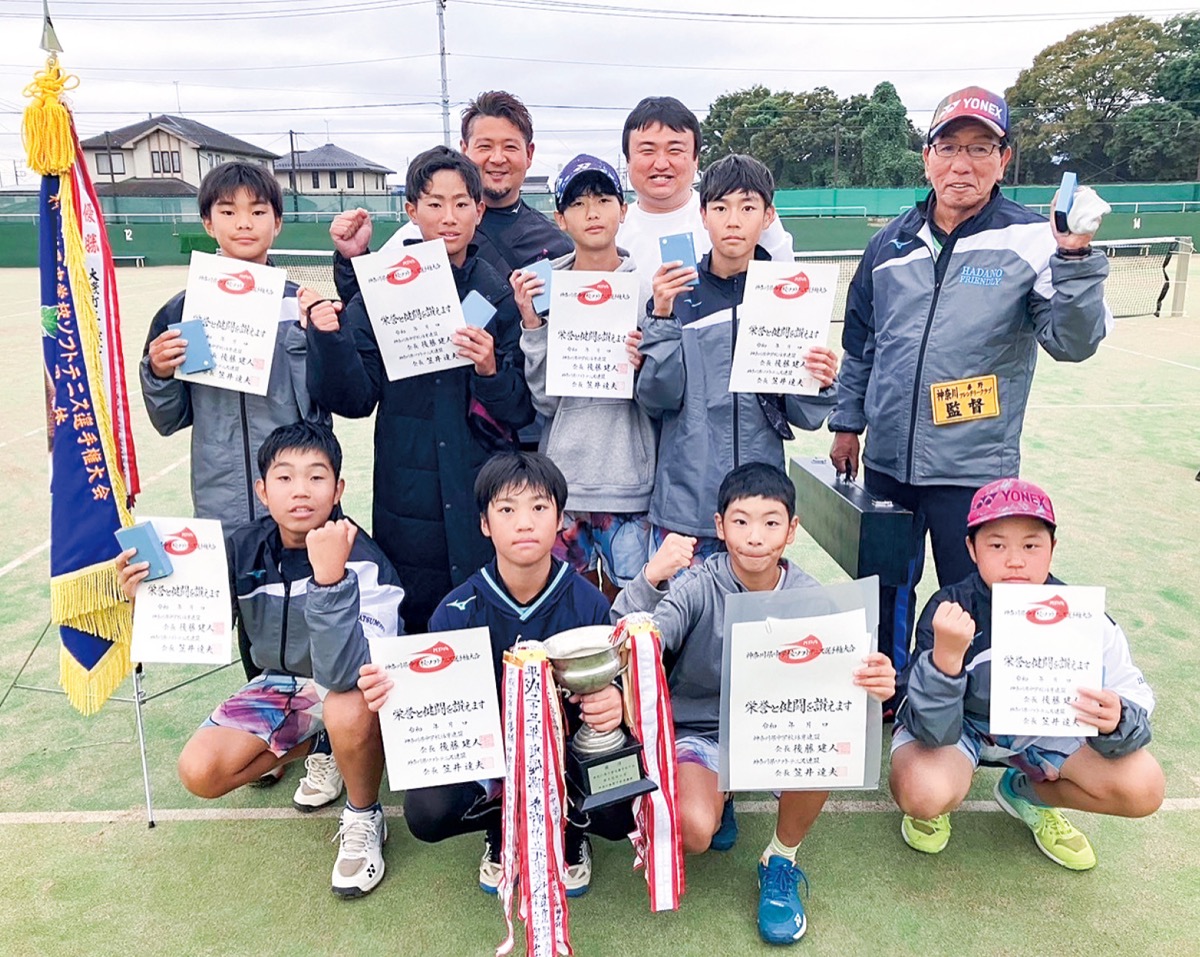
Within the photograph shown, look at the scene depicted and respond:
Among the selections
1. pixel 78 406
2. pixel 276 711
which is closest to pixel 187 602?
pixel 276 711

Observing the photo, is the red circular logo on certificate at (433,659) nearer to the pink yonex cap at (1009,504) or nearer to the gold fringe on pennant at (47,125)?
the pink yonex cap at (1009,504)

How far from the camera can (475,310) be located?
2908 mm

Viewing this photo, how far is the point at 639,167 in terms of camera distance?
140 inches

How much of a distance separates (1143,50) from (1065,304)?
53267mm

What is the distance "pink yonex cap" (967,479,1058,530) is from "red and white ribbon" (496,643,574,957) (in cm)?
131

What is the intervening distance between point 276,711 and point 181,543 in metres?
0.63

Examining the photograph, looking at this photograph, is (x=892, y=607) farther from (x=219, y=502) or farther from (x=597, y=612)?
(x=219, y=502)

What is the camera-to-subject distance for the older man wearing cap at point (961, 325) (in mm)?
2879

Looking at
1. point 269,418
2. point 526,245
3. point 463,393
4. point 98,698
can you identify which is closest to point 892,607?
point 463,393

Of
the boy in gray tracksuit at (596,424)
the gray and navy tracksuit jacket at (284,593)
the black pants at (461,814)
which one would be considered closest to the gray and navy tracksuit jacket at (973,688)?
the black pants at (461,814)

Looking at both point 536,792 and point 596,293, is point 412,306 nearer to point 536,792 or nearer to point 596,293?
point 596,293

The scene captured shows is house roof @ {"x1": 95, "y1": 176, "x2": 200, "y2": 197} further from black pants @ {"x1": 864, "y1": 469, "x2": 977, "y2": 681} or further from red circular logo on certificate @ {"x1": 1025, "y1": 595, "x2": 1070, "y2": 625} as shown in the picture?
red circular logo on certificate @ {"x1": 1025, "y1": 595, "x2": 1070, "y2": 625}

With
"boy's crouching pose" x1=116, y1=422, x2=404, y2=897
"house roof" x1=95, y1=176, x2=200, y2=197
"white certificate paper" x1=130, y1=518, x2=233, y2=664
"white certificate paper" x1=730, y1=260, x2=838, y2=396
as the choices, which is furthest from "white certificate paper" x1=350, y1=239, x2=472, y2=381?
"house roof" x1=95, y1=176, x2=200, y2=197

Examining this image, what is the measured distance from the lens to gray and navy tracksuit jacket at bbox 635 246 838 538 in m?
2.87
